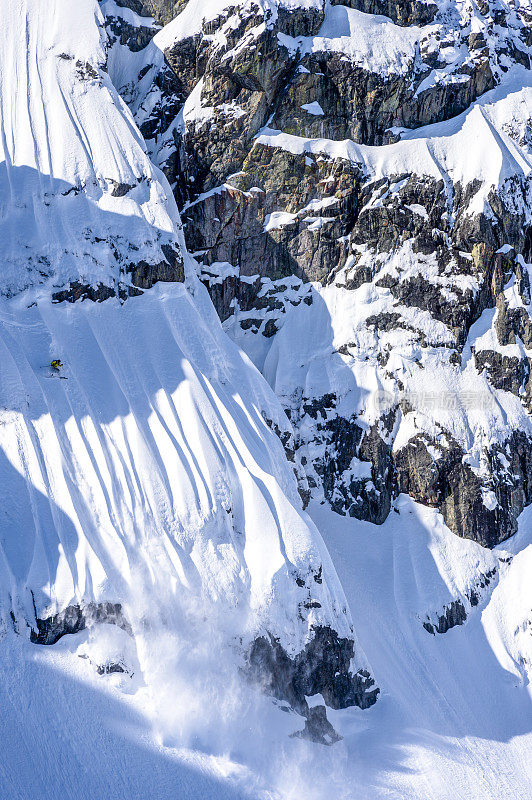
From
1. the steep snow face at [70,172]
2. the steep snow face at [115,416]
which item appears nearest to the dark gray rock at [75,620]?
the steep snow face at [115,416]

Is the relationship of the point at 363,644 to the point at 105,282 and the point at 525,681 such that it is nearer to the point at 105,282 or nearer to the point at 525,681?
the point at 525,681

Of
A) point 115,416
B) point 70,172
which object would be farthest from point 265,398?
point 70,172

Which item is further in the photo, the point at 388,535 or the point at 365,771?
the point at 388,535

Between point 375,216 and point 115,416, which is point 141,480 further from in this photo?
point 375,216

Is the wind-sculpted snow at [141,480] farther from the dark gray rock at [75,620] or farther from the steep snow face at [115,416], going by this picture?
the dark gray rock at [75,620]

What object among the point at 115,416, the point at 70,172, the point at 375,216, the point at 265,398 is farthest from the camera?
the point at 375,216

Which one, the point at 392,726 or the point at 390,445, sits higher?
the point at 390,445

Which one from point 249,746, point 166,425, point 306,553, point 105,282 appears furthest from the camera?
point 105,282

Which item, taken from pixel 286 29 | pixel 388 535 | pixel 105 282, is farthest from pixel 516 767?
pixel 286 29

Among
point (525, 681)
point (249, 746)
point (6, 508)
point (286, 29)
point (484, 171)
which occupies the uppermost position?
point (286, 29)
